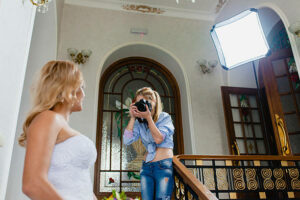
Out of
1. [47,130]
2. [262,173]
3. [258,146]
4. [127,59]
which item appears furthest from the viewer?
[127,59]

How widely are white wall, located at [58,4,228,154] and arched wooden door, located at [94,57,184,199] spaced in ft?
0.86

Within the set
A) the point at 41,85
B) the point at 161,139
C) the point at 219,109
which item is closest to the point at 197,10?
the point at 219,109

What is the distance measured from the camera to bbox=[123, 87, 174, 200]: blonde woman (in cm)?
206

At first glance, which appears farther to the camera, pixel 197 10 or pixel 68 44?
pixel 197 10

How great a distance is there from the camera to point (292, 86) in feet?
13.6

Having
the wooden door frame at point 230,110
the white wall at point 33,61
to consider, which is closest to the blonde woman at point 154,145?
the white wall at point 33,61

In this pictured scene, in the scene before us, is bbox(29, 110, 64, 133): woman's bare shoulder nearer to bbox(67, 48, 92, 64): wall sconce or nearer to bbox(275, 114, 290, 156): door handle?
bbox(275, 114, 290, 156): door handle

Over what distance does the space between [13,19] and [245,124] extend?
4318 mm

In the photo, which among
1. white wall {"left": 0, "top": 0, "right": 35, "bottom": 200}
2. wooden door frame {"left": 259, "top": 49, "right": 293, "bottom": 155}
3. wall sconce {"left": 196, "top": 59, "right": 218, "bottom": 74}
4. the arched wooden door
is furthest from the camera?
wall sconce {"left": 196, "top": 59, "right": 218, "bottom": 74}

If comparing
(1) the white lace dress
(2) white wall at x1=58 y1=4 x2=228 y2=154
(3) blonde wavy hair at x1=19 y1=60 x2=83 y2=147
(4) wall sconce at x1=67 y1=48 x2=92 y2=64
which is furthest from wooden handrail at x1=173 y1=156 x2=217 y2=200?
(4) wall sconce at x1=67 y1=48 x2=92 y2=64

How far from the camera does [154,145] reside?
7.31 ft

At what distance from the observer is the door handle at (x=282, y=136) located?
370 cm

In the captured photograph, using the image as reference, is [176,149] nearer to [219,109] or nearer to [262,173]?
[219,109]

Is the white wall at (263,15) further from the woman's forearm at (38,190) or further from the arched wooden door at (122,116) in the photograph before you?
the woman's forearm at (38,190)
